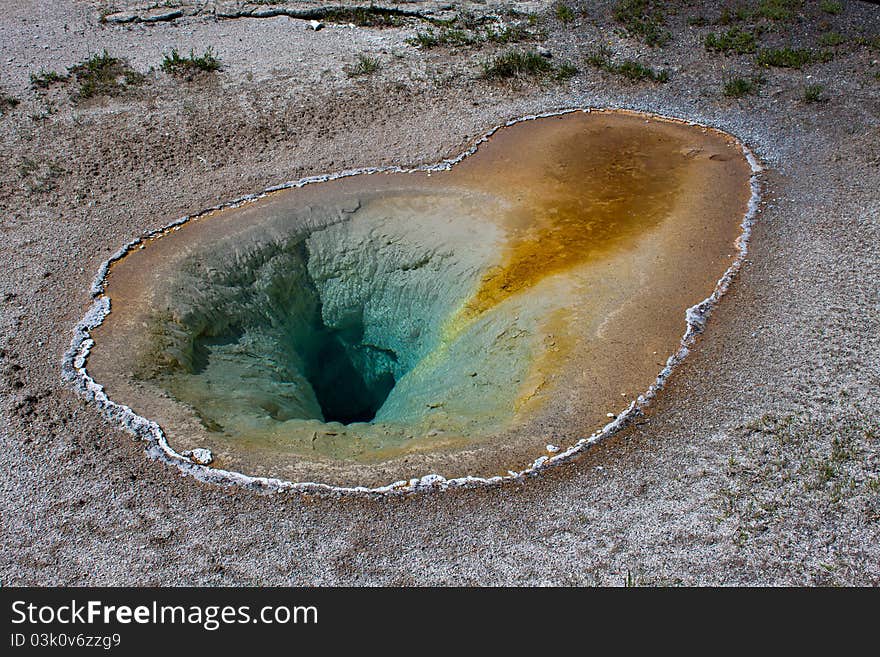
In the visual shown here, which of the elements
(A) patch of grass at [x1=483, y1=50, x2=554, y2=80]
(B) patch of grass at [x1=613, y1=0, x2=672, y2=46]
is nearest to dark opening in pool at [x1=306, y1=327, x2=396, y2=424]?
(A) patch of grass at [x1=483, y1=50, x2=554, y2=80]

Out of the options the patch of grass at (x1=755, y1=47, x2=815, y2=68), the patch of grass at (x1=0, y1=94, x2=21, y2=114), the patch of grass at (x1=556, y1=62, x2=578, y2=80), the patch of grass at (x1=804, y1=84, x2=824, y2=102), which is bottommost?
the patch of grass at (x1=0, y1=94, x2=21, y2=114)

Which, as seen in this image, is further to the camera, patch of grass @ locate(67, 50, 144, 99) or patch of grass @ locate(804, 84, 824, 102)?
patch of grass @ locate(67, 50, 144, 99)

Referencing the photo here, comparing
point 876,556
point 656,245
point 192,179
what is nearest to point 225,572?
point 876,556

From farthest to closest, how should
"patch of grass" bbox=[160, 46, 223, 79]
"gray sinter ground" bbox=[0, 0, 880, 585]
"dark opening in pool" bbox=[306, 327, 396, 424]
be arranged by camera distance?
"patch of grass" bbox=[160, 46, 223, 79], "dark opening in pool" bbox=[306, 327, 396, 424], "gray sinter ground" bbox=[0, 0, 880, 585]

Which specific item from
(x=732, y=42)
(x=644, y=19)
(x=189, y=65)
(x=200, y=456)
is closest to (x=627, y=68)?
(x=732, y=42)

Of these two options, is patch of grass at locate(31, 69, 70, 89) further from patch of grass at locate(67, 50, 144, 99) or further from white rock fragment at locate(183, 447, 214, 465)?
white rock fragment at locate(183, 447, 214, 465)

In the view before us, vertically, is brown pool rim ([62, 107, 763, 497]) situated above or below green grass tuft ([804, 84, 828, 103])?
below

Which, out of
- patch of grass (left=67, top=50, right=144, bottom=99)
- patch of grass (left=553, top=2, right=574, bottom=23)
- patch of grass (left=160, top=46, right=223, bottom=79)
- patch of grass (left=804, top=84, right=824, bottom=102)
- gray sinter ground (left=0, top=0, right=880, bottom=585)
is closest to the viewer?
gray sinter ground (left=0, top=0, right=880, bottom=585)

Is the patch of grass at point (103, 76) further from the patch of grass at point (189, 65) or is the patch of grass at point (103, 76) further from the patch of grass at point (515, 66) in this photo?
the patch of grass at point (515, 66)
